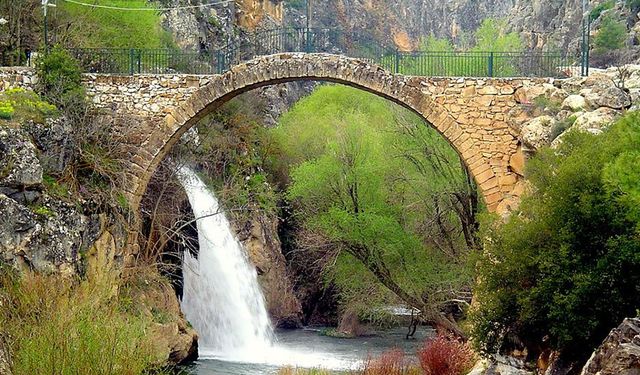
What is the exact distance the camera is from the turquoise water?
21922 mm

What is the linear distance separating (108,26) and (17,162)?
11.8 m

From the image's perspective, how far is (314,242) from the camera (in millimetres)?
27312

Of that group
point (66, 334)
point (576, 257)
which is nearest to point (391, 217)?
point (576, 257)

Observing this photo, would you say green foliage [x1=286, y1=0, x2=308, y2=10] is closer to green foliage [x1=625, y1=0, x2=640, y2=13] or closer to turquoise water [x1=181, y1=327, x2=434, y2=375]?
green foliage [x1=625, y1=0, x2=640, y2=13]

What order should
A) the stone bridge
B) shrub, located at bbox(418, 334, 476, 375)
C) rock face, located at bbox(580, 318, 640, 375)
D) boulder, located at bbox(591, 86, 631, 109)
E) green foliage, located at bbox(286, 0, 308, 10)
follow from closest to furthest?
rock face, located at bbox(580, 318, 640, 375) < shrub, located at bbox(418, 334, 476, 375) < boulder, located at bbox(591, 86, 631, 109) < the stone bridge < green foliage, located at bbox(286, 0, 308, 10)

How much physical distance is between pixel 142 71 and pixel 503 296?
40.2 feet

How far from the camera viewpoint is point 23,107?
20438mm

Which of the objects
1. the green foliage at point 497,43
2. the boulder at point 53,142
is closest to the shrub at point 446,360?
the boulder at point 53,142

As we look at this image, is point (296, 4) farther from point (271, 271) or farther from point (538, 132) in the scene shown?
point (538, 132)

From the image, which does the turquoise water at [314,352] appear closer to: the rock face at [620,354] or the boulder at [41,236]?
the boulder at [41,236]

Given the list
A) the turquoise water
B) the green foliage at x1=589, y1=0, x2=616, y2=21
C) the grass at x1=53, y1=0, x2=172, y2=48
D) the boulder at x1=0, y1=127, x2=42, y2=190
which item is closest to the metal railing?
the grass at x1=53, y1=0, x2=172, y2=48

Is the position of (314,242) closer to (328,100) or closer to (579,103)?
(579,103)

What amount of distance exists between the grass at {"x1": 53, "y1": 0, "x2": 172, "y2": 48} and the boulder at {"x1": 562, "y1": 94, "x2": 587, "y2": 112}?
1317cm

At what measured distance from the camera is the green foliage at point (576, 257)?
45.7 ft
